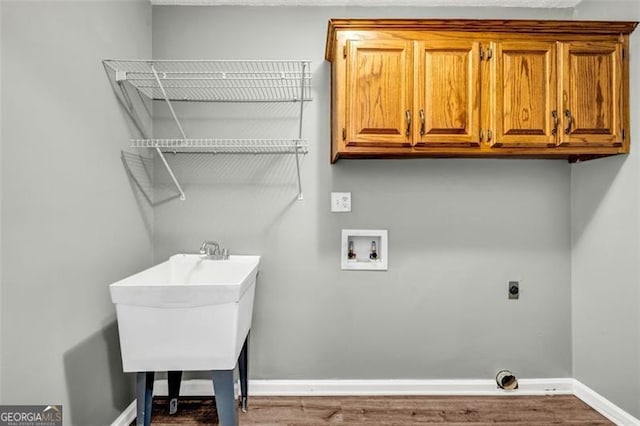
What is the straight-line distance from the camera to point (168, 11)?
220 cm

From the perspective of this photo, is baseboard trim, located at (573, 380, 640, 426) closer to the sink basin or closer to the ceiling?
the sink basin

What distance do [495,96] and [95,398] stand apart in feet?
7.73

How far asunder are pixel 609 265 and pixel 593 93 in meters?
0.92

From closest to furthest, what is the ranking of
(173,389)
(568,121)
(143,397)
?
(143,397) < (568,121) < (173,389)

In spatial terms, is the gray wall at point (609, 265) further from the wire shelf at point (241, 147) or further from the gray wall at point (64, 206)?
the gray wall at point (64, 206)

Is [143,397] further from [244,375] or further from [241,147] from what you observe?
[241,147]

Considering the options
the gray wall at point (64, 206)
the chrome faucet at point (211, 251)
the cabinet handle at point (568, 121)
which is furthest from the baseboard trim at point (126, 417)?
the cabinet handle at point (568, 121)

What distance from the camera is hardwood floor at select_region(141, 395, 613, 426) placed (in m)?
1.93

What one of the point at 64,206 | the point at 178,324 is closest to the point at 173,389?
the point at 178,324

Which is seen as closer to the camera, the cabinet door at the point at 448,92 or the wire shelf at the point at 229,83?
the cabinet door at the point at 448,92

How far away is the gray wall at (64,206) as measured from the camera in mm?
1201

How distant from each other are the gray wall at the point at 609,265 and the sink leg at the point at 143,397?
7.57ft

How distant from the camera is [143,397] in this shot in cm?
153

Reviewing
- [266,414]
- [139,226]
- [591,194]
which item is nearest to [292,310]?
[266,414]
